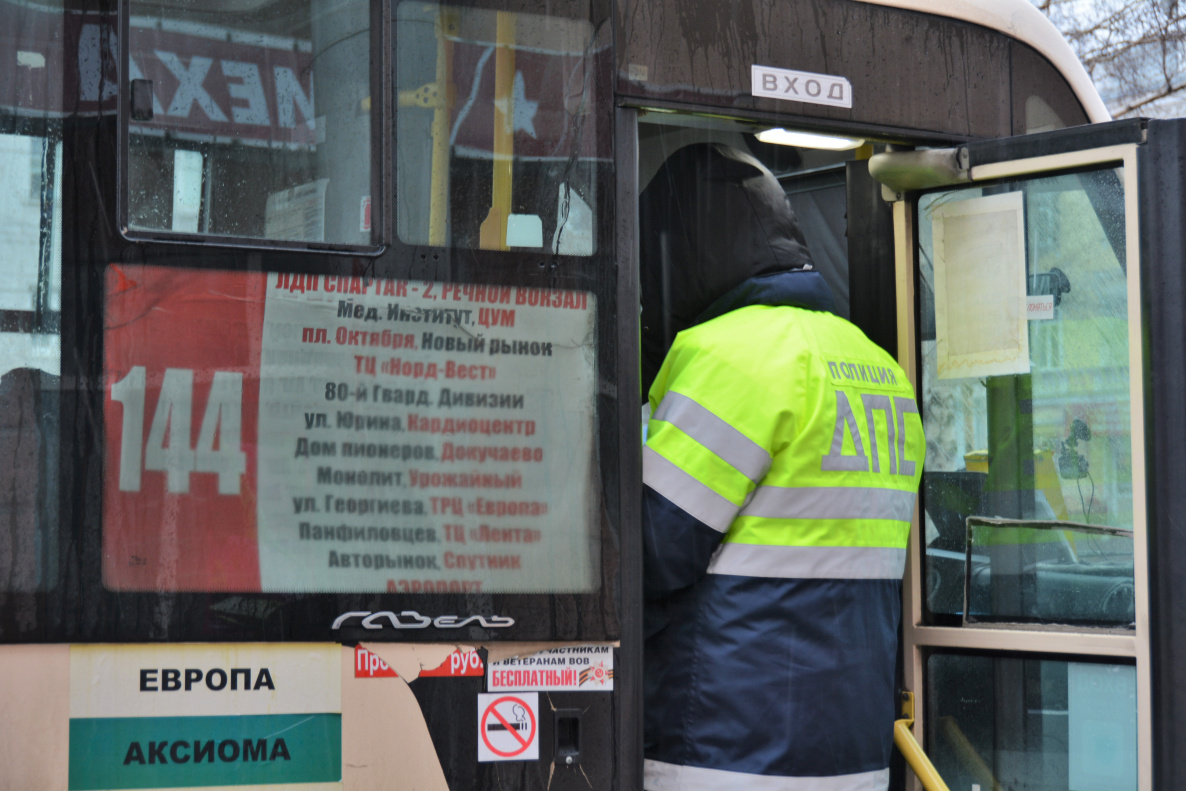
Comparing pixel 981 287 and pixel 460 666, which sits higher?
pixel 981 287

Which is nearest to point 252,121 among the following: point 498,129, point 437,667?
point 498,129

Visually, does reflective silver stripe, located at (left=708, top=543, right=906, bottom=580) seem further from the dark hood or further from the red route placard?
the red route placard

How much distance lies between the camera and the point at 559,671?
7.73 feet

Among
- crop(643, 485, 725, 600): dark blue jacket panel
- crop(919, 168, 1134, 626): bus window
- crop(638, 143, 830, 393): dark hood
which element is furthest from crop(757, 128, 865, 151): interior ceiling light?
crop(643, 485, 725, 600): dark blue jacket panel

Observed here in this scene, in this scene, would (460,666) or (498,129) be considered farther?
(498,129)

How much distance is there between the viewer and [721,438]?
2.59 meters

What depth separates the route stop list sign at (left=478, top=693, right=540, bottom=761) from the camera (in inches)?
91.0

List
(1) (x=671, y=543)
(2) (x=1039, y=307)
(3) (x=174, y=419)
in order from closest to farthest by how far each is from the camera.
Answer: (3) (x=174, y=419)
(1) (x=671, y=543)
(2) (x=1039, y=307)

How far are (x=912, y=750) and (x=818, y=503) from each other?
2.47 ft

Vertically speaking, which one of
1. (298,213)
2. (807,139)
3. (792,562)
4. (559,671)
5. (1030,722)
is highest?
(807,139)

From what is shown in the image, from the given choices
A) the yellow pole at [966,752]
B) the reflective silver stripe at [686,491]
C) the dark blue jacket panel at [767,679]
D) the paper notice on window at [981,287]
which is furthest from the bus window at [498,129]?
the yellow pole at [966,752]

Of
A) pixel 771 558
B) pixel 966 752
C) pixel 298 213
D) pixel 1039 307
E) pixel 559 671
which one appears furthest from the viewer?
pixel 966 752

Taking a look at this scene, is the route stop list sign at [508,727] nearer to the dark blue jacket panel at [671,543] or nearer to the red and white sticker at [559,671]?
the red and white sticker at [559,671]

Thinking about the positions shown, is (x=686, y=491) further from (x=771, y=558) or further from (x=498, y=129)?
(x=498, y=129)
